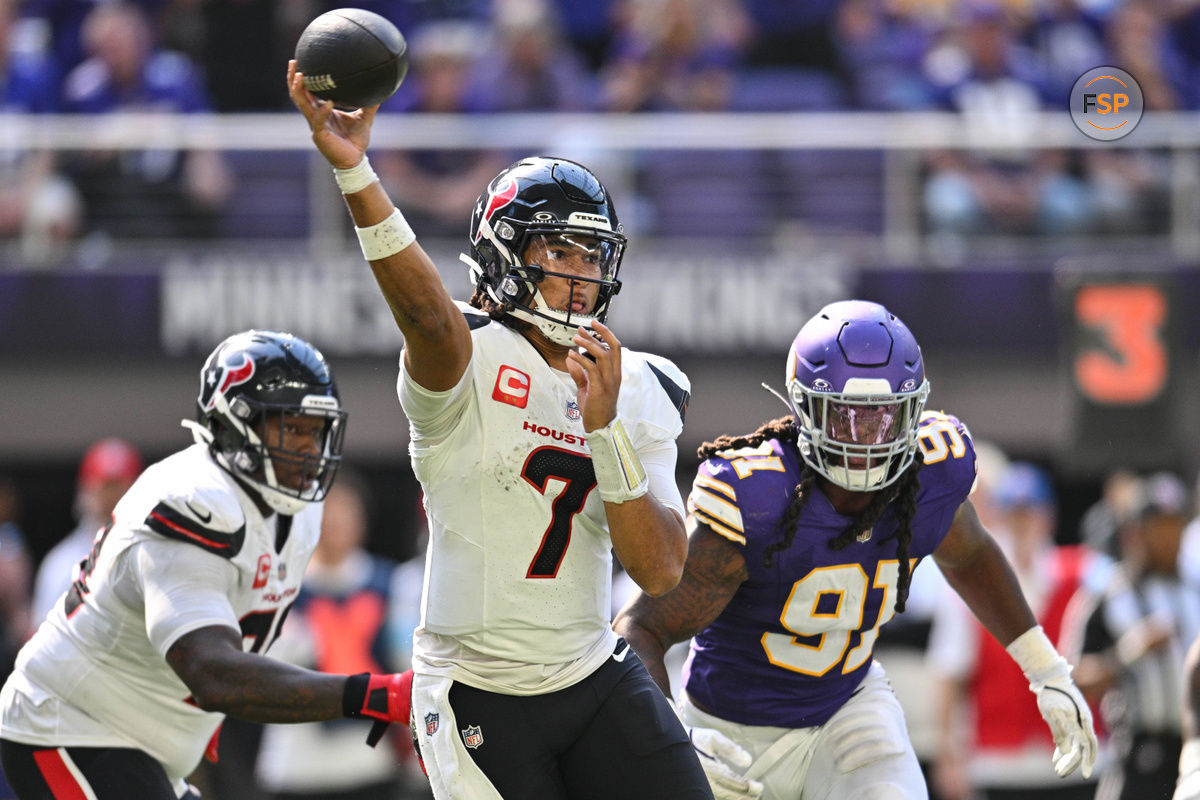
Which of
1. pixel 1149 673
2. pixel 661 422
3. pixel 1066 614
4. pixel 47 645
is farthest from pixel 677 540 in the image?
pixel 1066 614

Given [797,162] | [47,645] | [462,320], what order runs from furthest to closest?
[797,162]
[47,645]
[462,320]

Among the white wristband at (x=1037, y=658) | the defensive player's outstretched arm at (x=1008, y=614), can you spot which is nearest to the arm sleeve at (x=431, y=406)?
the defensive player's outstretched arm at (x=1008, y=614)

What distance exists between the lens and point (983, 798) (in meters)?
7.54

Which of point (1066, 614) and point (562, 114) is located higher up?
point (562, 114)

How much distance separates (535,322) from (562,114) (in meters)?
6.37

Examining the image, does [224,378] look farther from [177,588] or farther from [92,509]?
[92,509]

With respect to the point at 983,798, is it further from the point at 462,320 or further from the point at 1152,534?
the point at 462,320

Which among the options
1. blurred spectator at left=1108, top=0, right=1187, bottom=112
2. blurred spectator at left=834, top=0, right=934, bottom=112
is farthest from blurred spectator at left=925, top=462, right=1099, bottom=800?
blurred spectator at left=1108, top=0, right=1187, bottom=112

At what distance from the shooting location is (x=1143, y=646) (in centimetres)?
623

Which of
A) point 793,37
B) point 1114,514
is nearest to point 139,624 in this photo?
point 1114,514

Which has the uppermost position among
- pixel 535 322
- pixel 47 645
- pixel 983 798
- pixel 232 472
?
pixel 535 322

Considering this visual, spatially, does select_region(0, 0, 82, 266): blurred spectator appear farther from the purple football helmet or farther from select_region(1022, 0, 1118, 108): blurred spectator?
the purple football helmet

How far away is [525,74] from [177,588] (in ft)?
20.5

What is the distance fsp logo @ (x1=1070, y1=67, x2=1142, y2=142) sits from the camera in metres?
6.27
